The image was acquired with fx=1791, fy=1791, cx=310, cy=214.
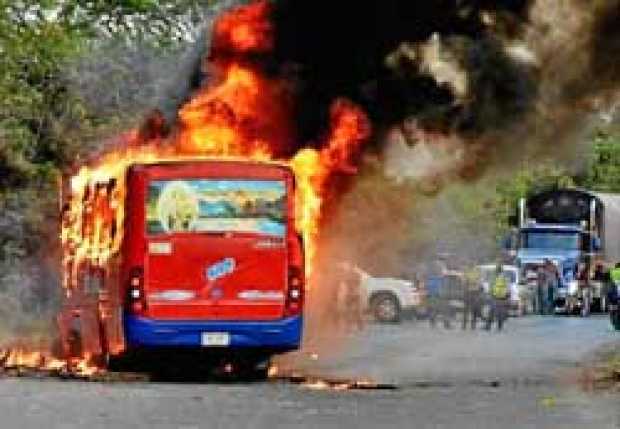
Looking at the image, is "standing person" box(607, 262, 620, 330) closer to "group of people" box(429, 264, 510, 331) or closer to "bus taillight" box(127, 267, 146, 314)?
"group of people" box(429, 264, 510, 331)

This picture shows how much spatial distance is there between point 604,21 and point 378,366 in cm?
574

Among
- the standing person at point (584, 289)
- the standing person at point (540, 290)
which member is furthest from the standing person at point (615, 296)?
the standing person at point (584, 289)

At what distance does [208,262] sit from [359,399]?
380cm


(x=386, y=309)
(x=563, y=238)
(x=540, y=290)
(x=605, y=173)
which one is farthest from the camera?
(x=605, y=173)

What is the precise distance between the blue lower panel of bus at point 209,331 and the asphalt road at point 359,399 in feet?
1.63

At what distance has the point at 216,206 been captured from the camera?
21.5 metres

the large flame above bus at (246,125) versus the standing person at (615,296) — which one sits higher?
the large flame above bus at (246,125)

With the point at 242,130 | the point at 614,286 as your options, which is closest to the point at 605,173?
the point at 614,286

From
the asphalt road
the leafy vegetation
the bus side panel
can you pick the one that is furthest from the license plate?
the leafy vegetation

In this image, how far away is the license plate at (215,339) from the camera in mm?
21344

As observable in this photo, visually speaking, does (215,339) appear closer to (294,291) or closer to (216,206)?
(294,291)

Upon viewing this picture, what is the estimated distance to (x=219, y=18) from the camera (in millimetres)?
24578

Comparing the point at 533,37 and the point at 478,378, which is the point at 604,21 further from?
the point at 478,378

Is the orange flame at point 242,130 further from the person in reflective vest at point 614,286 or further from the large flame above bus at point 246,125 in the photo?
the person in reflective vest at point 614,286
